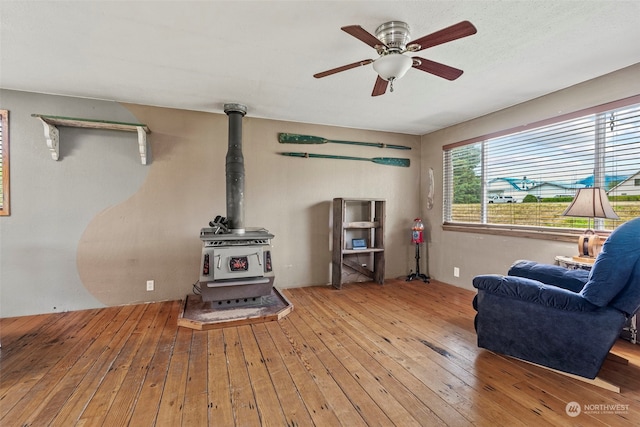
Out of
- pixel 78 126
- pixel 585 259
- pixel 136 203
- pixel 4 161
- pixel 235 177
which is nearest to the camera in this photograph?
pixel 585 259

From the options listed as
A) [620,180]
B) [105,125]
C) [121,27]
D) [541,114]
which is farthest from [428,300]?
[105,125]

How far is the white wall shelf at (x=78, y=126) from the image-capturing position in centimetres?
298

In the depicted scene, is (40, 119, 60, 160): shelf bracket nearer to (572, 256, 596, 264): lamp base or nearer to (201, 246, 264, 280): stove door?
(201, 246, 264, 280): stove door

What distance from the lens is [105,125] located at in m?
3.17

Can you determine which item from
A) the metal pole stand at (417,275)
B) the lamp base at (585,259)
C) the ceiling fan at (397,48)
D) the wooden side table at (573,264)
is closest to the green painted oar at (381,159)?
the metal pole stand at (417,275)

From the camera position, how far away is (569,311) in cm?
190

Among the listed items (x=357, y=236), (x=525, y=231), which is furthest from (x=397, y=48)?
(x=357, y=236)

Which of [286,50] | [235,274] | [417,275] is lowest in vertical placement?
[417,275]

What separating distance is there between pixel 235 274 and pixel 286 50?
218 cm

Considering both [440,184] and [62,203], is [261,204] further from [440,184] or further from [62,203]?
[440,184]

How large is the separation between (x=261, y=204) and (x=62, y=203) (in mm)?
2204

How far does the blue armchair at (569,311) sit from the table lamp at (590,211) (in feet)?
1.18

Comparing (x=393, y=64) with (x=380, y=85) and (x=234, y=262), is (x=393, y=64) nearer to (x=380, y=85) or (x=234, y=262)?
(x=380, y=85)

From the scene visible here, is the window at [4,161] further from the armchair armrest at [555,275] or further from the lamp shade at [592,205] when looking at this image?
the lamp shade at [592,205]
